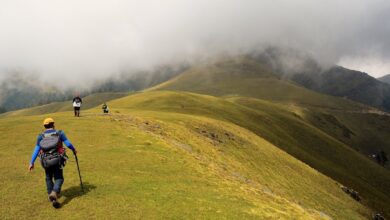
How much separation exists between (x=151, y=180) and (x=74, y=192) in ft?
20.0

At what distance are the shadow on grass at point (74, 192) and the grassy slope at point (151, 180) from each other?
62 mm

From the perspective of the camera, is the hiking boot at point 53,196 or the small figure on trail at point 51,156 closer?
the small figure on trail at point 51,156

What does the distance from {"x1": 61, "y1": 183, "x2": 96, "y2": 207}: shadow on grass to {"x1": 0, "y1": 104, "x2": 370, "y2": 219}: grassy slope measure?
62mm

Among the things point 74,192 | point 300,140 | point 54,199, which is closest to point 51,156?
point 54,199

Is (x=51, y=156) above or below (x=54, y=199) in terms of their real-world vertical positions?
above

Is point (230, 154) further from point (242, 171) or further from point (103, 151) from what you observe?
point (103, 151)

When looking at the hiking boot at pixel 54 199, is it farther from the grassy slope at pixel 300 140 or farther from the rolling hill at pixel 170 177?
the grassy slope at pixel 300 140

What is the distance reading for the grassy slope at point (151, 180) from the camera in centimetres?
2362

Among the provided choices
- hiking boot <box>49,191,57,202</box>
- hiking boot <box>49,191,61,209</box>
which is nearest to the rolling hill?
hiking boot <box>49,191,61,209</box>

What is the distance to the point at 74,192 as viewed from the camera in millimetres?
25328

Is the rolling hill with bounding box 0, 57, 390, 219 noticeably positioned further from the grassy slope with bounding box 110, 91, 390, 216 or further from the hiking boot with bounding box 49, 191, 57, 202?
the grassy slope with bounding box 110, 91, 390, 216

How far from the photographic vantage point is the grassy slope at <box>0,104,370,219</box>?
23.6 metres

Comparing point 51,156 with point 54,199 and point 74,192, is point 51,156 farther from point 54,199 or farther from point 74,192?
point 74,192

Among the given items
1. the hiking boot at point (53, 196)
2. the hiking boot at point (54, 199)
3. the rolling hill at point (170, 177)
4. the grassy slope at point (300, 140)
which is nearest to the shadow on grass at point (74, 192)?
the rolling hill at point (170, 177)
